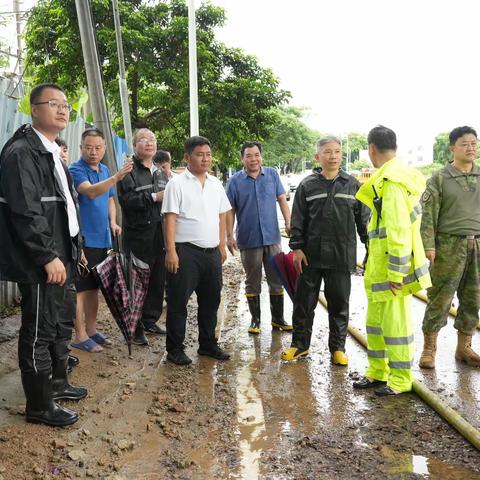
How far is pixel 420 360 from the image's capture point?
4.68 metres

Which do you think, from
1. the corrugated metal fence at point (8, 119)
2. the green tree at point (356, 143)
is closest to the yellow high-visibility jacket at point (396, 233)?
the corrugated metal fence at point (8, 119)

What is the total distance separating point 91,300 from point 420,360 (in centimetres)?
298

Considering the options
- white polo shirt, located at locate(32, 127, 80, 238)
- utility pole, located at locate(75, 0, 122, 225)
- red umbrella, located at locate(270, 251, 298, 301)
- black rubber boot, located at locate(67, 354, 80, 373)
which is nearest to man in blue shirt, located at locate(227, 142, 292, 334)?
red umbrella, located at locate(270, 251, 298, 301)

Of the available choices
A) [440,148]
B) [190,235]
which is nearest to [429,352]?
[190,235]

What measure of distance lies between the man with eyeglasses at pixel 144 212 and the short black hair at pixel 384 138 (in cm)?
226

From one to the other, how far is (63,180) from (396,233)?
2309 millimetres

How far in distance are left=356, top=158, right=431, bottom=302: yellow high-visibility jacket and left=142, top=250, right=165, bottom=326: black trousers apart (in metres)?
2.30

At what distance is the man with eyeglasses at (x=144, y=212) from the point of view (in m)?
5.25

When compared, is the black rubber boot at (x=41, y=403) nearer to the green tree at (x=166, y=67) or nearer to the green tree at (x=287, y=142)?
the green tree at (x=166, y=67)

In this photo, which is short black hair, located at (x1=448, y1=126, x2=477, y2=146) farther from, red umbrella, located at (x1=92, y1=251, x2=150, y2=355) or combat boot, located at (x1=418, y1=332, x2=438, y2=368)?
red umbrella, located at (x1=92, y1=251, x2=150, y2=355)

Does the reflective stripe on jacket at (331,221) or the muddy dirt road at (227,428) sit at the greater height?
the reflective stripe on jacket at (331,221)

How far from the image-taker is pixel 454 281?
182 inches

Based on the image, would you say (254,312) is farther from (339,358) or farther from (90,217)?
(90,217)

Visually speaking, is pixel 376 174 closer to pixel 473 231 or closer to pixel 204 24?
pixel 473 231
